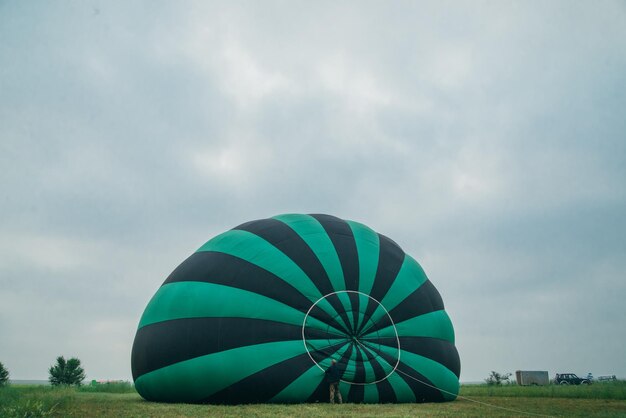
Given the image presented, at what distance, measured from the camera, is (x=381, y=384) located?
10.5 m

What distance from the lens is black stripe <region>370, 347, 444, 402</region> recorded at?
1080 cm

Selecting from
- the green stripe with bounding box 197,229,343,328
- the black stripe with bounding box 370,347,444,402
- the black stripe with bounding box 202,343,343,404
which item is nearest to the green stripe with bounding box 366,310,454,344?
the black stripe with bounding box 370,347,444,402

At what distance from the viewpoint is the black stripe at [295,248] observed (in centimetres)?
1091

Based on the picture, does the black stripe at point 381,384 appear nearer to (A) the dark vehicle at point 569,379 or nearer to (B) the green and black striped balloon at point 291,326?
(B) the green and black striped balloon at point 291,326

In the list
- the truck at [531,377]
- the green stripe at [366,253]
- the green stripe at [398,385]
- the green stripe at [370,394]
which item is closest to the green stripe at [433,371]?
the green stripe at [398,385]

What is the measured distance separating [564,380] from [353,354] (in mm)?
33282

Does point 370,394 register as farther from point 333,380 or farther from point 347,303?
point 347,303

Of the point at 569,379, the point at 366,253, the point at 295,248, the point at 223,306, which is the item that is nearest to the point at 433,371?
the point at 366,253

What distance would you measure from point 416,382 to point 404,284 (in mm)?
2100

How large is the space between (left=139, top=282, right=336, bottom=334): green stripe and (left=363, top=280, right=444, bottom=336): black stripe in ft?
3.48

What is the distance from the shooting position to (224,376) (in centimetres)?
995

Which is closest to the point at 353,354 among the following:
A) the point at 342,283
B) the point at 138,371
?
the point at 342,283

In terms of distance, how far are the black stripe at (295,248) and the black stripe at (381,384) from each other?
0.79 metres

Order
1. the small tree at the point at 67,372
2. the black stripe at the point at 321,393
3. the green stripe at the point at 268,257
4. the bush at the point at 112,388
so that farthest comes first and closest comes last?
the small tree at the point at 67,372, the bush at the point at 112,388, the green stripe at the point at 268,257, the black stripe at the point at 321,393
